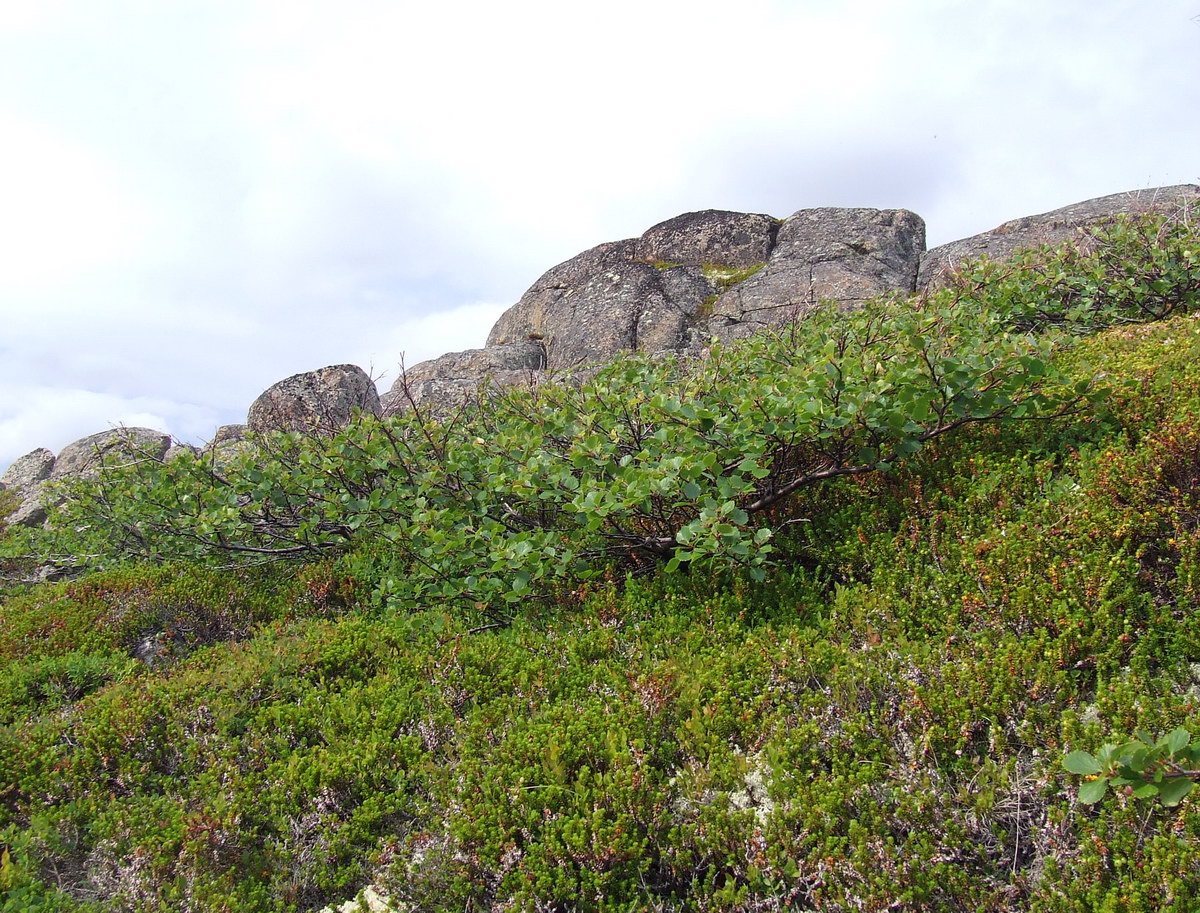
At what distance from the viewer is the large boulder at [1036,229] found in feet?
49.9

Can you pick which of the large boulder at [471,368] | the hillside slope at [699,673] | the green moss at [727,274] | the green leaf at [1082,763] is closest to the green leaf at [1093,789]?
the green leaf at [1082,763]

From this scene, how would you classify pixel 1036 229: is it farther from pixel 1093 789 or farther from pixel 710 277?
pixel 1093 789

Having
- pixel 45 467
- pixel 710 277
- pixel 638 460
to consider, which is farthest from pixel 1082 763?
pixel 45 467

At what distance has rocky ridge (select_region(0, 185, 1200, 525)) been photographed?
50.0 feet

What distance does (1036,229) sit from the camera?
16.3 meters

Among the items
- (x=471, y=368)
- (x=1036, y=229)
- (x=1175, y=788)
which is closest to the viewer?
(x=1175, y=788)

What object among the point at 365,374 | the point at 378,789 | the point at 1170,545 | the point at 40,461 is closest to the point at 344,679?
the point at 378,789

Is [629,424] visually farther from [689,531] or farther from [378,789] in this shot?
[378,789]

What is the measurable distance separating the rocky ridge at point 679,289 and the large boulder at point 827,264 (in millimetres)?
48

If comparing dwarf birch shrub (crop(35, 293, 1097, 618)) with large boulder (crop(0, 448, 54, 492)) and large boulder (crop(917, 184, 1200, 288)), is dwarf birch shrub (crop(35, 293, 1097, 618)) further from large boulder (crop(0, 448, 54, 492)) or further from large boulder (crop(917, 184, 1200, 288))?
large boulder (crop(0, 448, 54, 492))

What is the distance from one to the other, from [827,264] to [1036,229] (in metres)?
4.72

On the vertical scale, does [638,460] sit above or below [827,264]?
below

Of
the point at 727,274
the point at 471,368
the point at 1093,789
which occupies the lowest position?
the point at 1093,789

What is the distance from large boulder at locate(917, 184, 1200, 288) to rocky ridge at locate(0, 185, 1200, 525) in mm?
50
